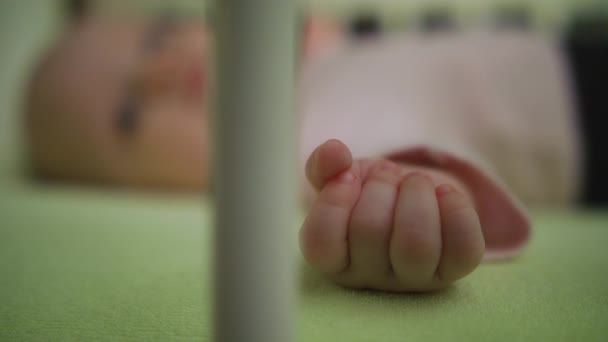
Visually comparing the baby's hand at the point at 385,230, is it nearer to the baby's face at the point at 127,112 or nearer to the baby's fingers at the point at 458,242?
the baby's fingers at the point at 458,242

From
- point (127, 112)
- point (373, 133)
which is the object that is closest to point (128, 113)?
point (127, 112)

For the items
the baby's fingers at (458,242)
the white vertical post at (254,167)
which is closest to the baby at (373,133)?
the baby's fingers at (458,242)

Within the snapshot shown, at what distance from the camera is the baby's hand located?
303 mm

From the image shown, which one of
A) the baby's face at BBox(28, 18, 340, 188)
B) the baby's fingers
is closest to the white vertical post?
the baby's fingers

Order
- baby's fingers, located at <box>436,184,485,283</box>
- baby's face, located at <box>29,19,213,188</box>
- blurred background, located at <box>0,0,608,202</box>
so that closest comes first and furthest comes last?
baby's fingers, located at <box>436,184,485,283</box> → baby's face, located at <box>29,19,213,188</box> → blurred background, located at <box>0,0,608,202</box>

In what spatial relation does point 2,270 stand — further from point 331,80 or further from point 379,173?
point 331,80

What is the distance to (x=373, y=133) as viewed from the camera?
48cm

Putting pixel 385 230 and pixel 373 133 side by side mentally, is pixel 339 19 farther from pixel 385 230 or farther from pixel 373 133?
pixel 385 230

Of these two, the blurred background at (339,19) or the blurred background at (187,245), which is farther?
the blurred background at (339,19)

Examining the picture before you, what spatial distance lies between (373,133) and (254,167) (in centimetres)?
30

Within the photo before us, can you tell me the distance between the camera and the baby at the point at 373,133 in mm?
317

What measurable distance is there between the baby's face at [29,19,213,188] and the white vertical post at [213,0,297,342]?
74cm

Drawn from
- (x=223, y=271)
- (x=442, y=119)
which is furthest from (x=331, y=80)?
(x=223, y=271)

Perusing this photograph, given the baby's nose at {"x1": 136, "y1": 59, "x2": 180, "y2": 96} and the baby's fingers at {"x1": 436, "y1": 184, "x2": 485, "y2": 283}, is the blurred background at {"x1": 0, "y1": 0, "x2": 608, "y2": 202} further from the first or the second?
the baby's fingers at {"x1": 436, "y1": 184, "x2": 485, "y2": 283}
